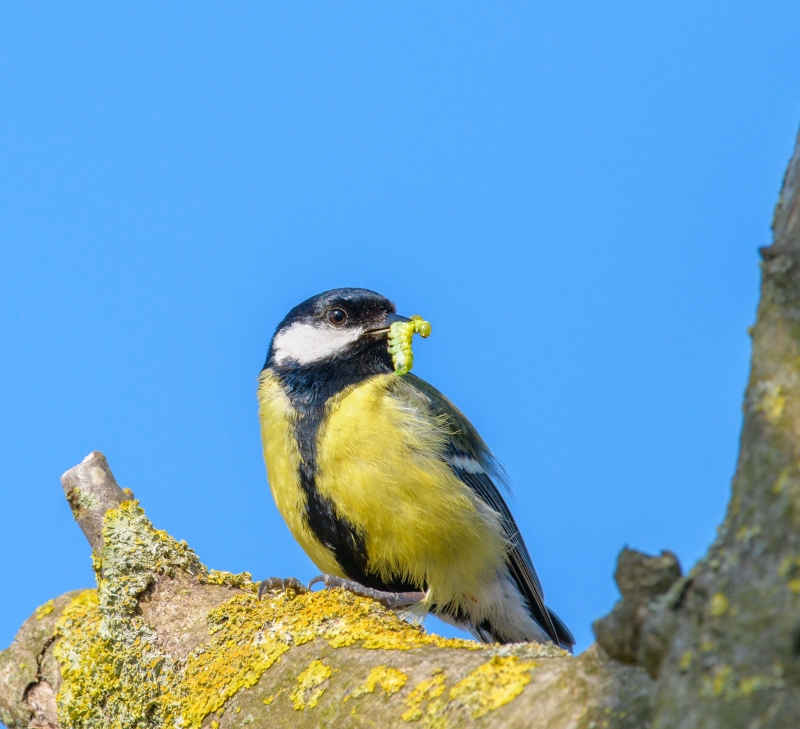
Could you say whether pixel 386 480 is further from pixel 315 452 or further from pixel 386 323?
pixel 386 323

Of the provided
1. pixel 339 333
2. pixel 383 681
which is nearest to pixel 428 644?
pixel 383 681

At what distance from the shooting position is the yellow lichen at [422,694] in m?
2.27

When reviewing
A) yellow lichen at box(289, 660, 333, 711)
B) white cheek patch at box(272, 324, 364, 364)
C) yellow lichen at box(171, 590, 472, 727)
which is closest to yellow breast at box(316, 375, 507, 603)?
white cheek patch at box(272, 324, 364, 364)

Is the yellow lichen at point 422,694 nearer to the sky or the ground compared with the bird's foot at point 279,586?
nearer to the ground

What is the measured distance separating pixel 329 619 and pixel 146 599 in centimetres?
106

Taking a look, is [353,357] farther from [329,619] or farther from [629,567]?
[629,567]

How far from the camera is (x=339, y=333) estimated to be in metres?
4.94

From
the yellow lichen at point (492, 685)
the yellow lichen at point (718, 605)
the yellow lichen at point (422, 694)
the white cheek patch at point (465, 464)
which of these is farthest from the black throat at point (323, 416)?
the yellow lichen at point (718, 605)

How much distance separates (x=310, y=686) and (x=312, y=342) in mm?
2557

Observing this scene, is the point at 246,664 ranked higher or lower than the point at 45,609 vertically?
lower

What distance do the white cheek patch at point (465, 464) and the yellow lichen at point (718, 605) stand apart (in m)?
2.96

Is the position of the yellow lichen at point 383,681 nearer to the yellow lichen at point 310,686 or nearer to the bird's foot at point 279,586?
Answer: the yellow lichen at point 310,686

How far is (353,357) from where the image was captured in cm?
479

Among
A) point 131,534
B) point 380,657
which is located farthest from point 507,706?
point 131,534
